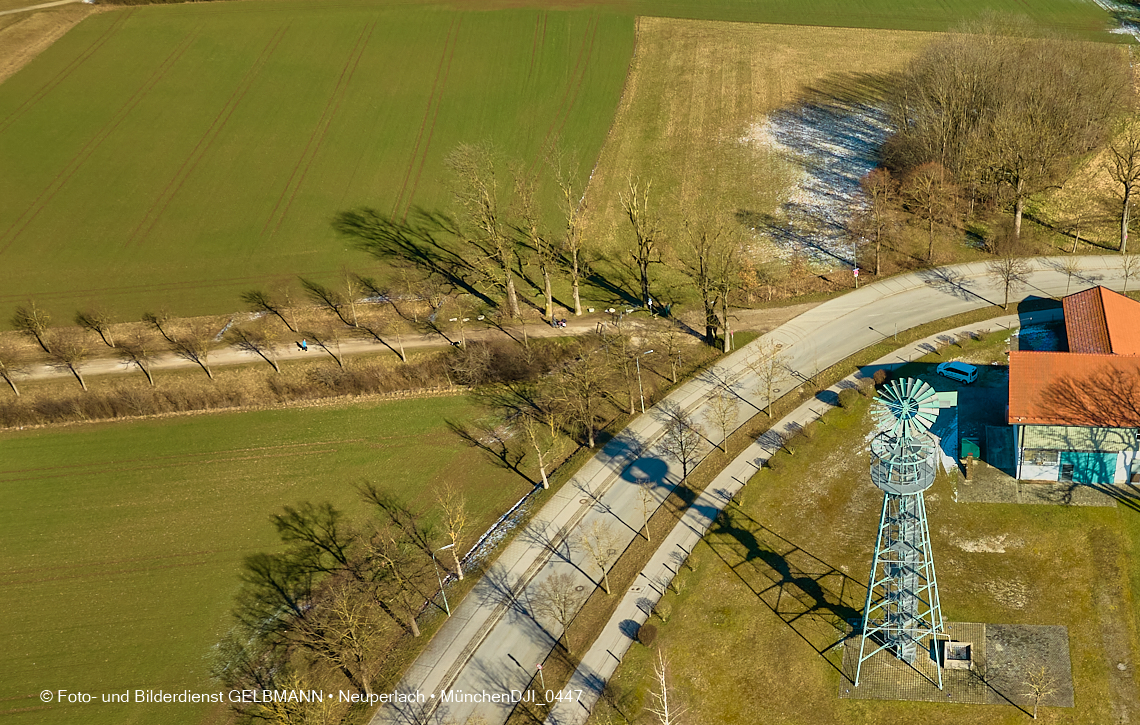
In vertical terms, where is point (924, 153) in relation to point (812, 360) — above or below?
above

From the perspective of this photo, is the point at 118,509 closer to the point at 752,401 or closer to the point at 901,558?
the point at 752,401

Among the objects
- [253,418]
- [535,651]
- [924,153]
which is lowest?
[535,651]

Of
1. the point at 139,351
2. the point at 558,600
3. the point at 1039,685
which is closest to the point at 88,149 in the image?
the point at 139,351

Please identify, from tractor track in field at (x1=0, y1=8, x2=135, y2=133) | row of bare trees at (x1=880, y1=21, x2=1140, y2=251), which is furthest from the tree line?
tractor track in field at (x1=0, y1=8, x2=135, y2=133)

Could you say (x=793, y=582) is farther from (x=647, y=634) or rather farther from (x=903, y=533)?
(x=647, y=634)

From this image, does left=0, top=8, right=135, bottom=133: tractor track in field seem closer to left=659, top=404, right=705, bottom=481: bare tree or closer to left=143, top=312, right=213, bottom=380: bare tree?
left=143, top=312, right=213, bottom=380: bare tree

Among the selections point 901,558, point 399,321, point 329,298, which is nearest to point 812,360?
point 901,558
